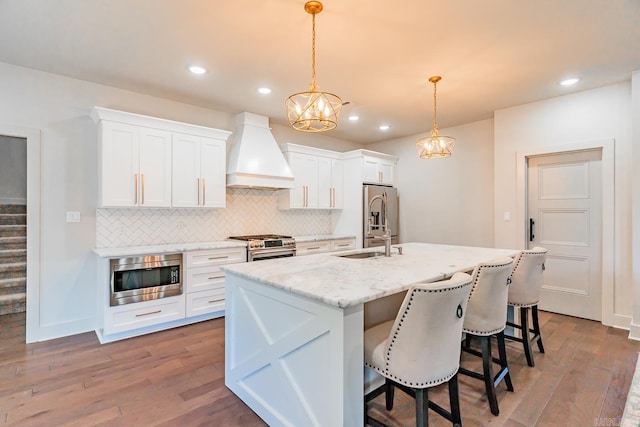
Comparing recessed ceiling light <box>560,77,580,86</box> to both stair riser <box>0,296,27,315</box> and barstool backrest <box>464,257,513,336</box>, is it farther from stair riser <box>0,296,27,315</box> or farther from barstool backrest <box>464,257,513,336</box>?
stair riser <box>0,296,27,315</box>

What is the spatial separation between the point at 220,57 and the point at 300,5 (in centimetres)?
109

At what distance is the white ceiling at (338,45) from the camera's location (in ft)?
7.45

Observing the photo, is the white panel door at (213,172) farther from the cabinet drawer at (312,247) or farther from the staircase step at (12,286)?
the staircase step at (12,286)

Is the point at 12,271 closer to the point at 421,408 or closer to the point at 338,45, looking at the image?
the point at 338,45

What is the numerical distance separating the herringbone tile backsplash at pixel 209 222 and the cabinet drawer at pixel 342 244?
587 millimetres

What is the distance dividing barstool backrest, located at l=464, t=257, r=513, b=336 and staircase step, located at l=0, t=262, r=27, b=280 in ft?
18.8

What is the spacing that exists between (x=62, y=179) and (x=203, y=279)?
1.83 metres

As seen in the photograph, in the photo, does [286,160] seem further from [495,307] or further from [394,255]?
[495,307]

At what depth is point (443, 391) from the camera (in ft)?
7.45

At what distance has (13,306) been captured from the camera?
414cm

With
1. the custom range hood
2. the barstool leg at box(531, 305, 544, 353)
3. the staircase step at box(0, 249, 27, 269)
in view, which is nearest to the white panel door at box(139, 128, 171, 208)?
the custom range hood

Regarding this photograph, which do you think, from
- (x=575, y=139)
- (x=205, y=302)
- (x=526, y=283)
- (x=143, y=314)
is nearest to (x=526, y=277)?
(x=526, y=283)

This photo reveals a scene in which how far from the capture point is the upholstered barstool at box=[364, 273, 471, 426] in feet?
4.68

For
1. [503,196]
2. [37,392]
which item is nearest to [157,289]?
[37,392]
